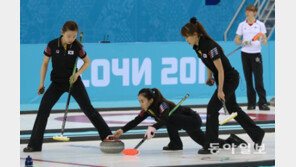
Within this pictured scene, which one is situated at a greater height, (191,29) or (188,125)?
(191,29)

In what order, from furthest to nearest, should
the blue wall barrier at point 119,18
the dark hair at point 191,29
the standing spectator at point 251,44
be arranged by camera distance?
the blue wall barrier at point 119,18 < the standing spectator at point 251,44 < the dark hair at point 191,29

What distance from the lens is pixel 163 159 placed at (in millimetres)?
6746

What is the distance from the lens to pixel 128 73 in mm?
13789

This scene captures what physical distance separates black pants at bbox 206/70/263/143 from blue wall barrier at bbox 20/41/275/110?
628cm

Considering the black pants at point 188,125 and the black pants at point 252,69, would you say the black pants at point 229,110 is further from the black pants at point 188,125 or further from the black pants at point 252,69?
the black pants at point 252,69

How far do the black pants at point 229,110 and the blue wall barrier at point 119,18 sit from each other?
1137cm

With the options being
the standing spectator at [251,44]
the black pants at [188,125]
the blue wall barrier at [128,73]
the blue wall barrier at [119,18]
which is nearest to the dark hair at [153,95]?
the black pants at [188,125]

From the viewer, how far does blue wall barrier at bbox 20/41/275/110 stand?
13.4m

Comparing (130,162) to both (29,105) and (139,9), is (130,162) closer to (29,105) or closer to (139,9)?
(29,105)

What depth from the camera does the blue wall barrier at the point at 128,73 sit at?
13.4 meters

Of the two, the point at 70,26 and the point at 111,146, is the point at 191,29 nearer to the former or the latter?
the point at 70,26

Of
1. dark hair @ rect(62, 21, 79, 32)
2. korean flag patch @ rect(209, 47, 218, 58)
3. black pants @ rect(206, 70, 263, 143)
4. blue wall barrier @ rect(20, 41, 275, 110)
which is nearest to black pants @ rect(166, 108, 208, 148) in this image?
black pants @ rect(206, 70, 263, 143)

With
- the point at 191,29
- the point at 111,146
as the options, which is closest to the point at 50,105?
the point at 111,146

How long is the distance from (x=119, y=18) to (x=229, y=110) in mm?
11721
